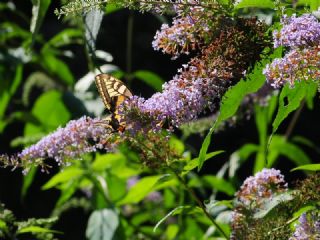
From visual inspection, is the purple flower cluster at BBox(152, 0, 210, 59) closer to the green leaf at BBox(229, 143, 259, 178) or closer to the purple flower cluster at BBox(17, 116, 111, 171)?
the purple flower cluster at BBox(17, 116, 111, 171)

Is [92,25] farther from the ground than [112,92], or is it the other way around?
[92,25]

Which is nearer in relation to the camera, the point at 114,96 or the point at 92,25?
the point at 114,96

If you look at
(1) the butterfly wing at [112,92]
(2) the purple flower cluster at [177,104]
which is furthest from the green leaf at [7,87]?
(2) the purple flower cluster at [177,104]

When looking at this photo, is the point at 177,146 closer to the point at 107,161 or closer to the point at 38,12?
the point at 107,161

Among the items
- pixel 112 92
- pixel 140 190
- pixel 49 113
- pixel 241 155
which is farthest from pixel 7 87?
pixel 112 92

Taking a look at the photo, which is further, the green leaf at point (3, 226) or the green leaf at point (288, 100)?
the green leaf at point (3, 226)

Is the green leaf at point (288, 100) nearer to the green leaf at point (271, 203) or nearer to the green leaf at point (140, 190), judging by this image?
the green leaf at point (271, 203)

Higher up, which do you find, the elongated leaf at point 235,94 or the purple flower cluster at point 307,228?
the elongated leaf at point 235,94

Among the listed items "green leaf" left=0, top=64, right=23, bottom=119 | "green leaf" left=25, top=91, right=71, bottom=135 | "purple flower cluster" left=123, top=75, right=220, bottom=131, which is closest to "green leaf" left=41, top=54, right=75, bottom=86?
"green leaf" left=0, top=64, right=23, bottom=119
